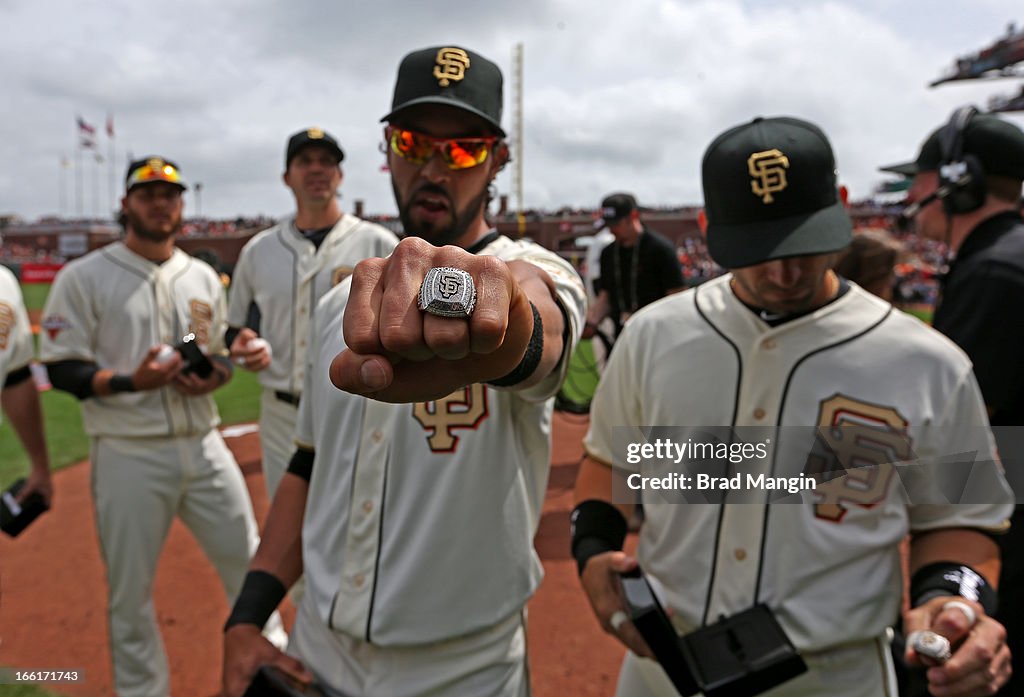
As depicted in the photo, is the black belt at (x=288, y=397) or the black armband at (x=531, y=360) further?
the black belt at (x=288, y=397)

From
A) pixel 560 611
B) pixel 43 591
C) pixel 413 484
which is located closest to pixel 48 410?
pixel 43 591

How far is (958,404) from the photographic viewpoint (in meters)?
1.65

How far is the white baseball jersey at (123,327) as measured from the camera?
329cm

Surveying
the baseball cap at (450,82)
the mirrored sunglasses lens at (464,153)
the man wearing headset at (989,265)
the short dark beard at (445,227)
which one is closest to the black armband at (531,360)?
the short dark beard at (445,227)

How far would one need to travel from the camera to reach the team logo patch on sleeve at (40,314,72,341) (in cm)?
333

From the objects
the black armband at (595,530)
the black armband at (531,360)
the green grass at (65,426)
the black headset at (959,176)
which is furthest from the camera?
the green grass at (65,426)

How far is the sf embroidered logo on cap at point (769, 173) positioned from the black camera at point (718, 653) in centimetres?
102

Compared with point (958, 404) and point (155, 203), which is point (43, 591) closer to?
point (155, 203)

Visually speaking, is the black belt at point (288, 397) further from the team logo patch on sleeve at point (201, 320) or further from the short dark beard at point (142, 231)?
the short dark beard at point (142, 231)

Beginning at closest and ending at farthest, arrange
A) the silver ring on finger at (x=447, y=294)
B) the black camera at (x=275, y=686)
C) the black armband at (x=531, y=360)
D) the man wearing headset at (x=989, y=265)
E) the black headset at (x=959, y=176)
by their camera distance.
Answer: the silver ring on finger at (x=447, y=294), the black armband at (x=531, y=360), the black camera at (x=275, y=686), the man wearing headset at (x=989, y=265), the black headset at (x=959, y=176)

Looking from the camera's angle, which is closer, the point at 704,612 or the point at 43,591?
the point at 704,612

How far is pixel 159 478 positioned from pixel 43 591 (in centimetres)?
163

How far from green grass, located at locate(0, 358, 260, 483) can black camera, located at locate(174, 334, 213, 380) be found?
8.88 ft

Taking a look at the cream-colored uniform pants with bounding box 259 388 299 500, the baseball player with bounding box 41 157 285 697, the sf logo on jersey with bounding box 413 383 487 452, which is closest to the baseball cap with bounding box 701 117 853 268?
the sf logo on jersey with bounding box 413 383 487 452
